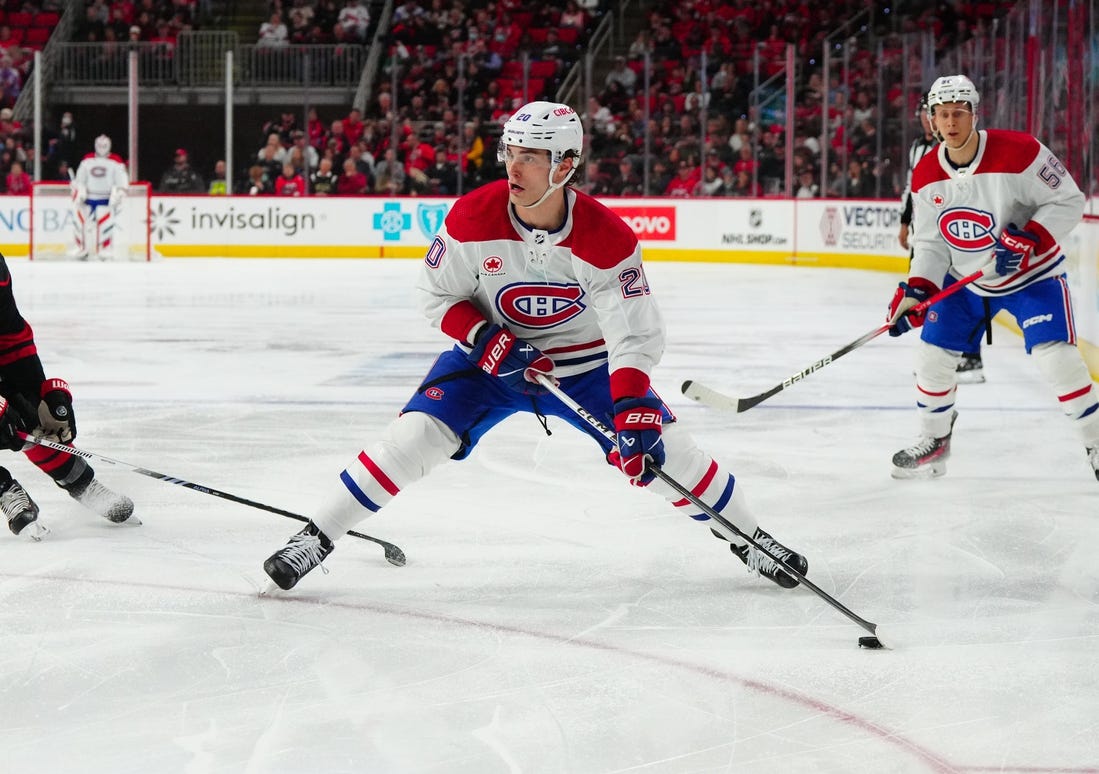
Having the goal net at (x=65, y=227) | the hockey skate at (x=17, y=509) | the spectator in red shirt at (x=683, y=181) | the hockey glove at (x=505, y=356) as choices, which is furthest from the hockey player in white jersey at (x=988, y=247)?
the goal net at (x=65, y=227)

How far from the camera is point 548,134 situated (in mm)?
2744

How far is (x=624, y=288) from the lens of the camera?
9.20ft

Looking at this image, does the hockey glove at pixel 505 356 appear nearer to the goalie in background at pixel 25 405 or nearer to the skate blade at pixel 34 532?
the goalie in background at pixel 25 405

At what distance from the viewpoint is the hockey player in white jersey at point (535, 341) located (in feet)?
9.09

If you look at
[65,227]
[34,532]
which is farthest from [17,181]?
[34,532]

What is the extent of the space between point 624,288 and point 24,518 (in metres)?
1.51

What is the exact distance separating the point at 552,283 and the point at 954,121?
5.33ft

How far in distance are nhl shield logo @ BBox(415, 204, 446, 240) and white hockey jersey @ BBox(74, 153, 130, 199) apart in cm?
279

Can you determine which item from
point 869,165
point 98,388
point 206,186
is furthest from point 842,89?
point 98,388

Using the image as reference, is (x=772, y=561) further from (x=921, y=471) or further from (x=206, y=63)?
(x=206, y=63)

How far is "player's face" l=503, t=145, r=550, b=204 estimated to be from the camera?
2.74 metres

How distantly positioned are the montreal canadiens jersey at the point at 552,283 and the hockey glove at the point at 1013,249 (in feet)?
4.76

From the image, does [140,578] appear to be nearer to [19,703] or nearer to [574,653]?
[19,703]

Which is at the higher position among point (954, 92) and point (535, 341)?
point (954, 92)
